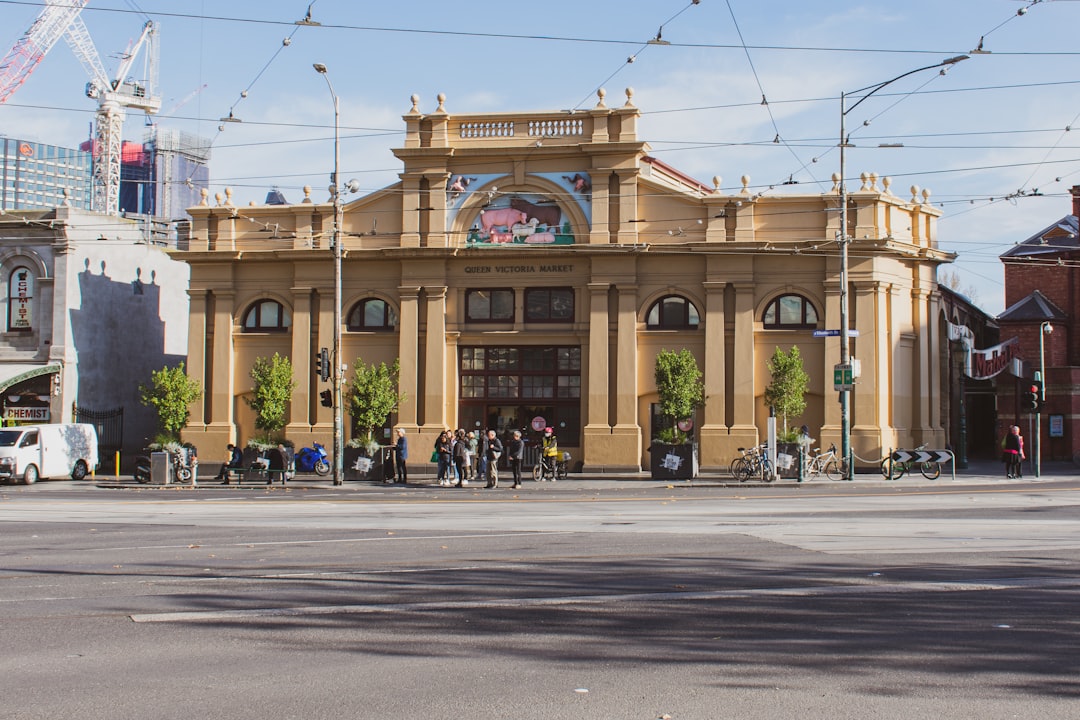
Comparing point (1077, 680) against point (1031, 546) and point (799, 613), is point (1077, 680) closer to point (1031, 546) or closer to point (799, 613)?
point (799, 613)

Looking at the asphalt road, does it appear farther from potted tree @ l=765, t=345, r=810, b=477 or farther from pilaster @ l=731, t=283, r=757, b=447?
pilaster @ l=731, t=283, r=757, b=447

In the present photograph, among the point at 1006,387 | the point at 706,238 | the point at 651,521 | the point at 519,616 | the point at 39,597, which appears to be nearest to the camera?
the point at 519,616

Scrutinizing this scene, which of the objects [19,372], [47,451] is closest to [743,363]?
[47,451]

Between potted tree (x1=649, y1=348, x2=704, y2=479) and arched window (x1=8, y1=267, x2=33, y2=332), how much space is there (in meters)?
24.7

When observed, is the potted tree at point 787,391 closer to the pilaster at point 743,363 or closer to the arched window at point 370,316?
the pilaster at point 743,363

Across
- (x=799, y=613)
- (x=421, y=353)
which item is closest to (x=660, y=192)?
(x=421, y=353)

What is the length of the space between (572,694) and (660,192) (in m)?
32.4

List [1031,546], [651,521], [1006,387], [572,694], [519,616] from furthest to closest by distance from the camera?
1. [1006,387]
2. [651,521]
3. [1031,546]
4. [519,616]
5. [572,694]

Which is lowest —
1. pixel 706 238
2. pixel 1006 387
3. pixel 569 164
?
pixel 1006 387

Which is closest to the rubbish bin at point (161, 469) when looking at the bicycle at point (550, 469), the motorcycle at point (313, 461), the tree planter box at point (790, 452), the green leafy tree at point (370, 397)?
the motorcycle at point (313, 461)

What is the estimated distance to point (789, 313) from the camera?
38062 mm

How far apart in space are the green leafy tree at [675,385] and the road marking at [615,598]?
23734 mm

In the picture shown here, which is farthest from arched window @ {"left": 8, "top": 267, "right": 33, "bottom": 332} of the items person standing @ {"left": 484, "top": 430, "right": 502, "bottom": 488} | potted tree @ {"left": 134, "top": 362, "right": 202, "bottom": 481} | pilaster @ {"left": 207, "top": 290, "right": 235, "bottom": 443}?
person standing @ {"left": 484, "top": 430, "right": 502, "bottom": 488}

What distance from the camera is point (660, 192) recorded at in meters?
38.3
